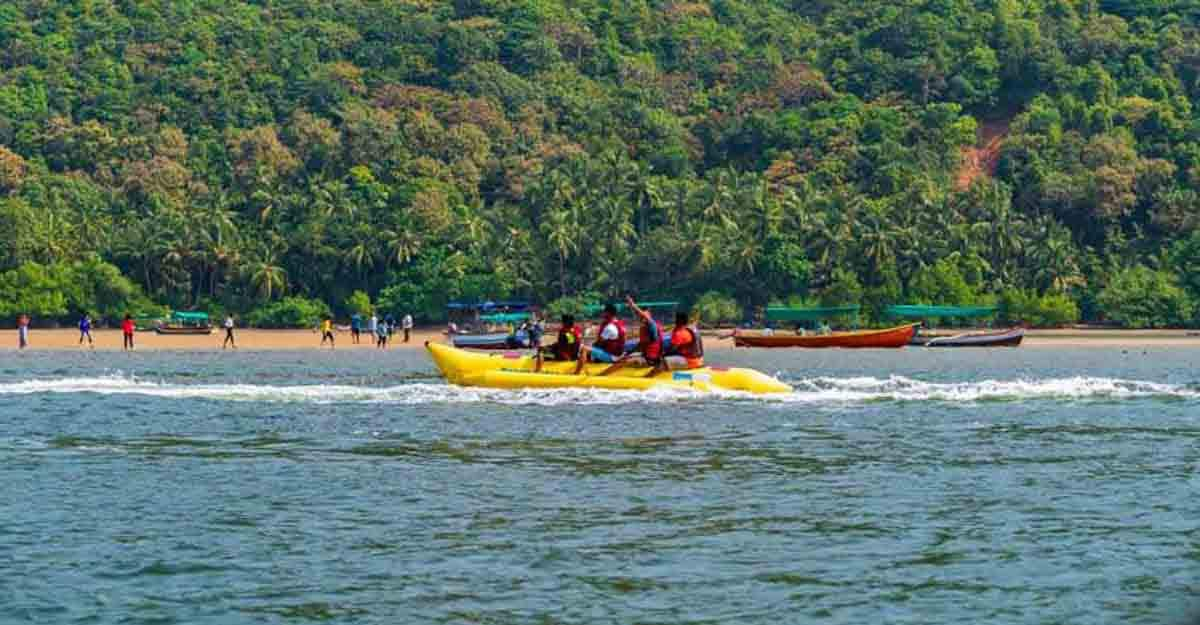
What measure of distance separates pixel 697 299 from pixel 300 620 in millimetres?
71326

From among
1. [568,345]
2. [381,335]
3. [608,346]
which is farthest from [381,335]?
[608,346]

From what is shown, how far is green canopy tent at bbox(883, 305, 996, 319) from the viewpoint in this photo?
73.6 metres

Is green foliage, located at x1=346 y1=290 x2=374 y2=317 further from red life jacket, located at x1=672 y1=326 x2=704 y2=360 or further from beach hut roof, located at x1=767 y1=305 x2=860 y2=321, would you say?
red life jacket, located at x1=672 y1=326 x2=704 y2=360

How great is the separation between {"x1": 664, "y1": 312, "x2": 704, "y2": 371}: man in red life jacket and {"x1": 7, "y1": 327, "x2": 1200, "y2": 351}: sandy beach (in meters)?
36.7

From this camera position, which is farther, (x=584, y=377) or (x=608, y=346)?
(x=608, y=346)

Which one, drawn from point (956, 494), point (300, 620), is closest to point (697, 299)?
point (956, 494)

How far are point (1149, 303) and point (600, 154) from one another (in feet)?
123

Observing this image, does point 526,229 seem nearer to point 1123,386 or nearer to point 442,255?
point 442,255

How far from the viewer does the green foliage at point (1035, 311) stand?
252 feet

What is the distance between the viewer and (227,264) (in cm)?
8569

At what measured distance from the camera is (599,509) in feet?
54.1

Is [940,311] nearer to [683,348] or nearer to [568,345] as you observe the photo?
[568,345]

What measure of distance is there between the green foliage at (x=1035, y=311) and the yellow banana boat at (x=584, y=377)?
49284 millimetres

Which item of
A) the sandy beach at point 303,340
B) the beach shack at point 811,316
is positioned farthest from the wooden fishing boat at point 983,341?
the beach shack at point 811,316
